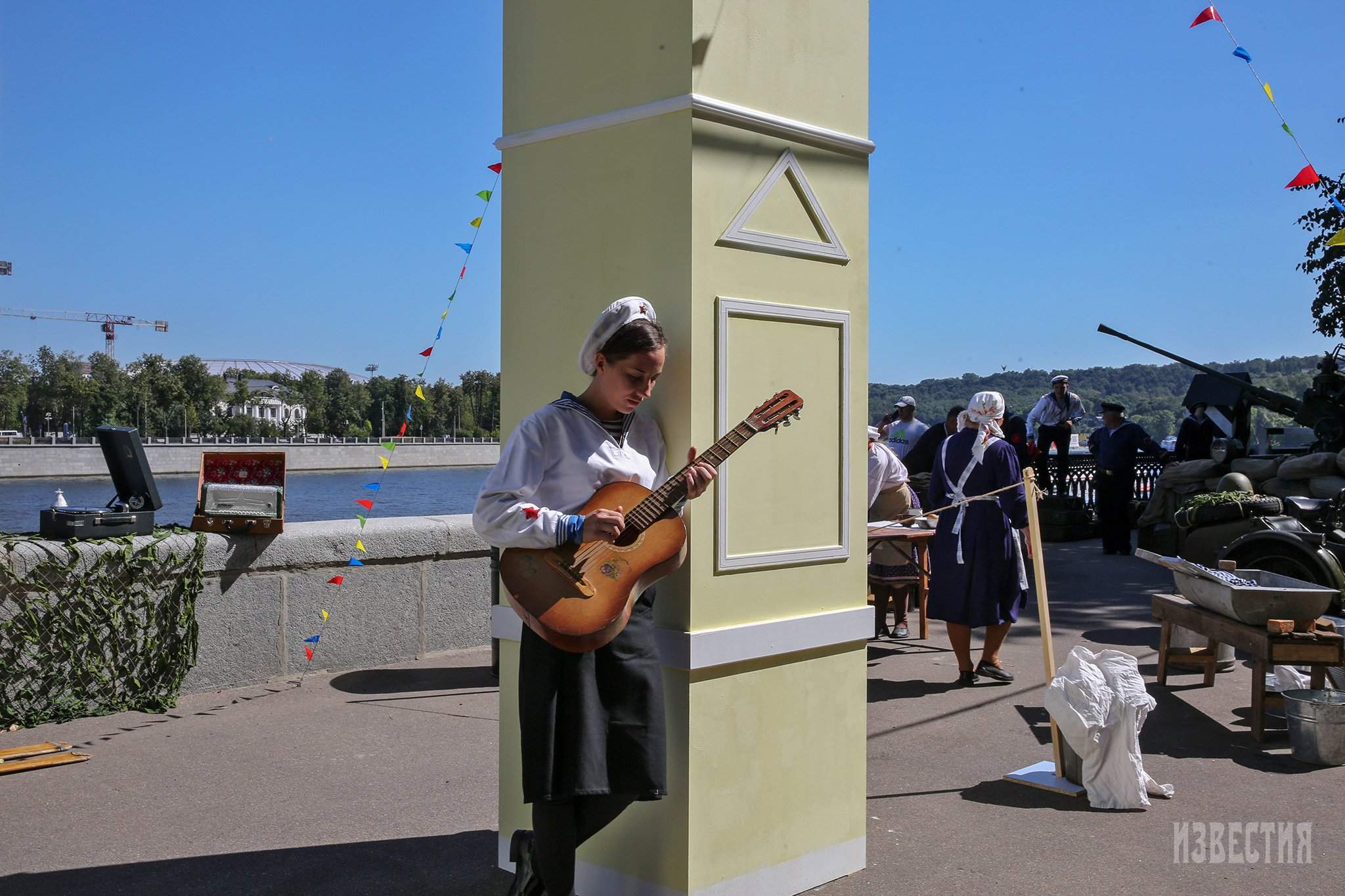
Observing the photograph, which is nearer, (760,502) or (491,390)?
(760,502)

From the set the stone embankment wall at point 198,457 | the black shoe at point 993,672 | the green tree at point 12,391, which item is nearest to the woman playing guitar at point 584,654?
the black shoe at point 993,672

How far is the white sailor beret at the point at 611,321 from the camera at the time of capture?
3.31 metres

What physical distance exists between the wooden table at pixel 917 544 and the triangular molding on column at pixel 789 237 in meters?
4.51

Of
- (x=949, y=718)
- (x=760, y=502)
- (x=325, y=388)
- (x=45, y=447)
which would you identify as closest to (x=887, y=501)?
(x=949, y=718)

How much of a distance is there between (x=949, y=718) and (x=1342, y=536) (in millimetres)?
5315

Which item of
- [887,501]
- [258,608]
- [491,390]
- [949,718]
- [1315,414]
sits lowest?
[949,718]

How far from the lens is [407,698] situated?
264 inches

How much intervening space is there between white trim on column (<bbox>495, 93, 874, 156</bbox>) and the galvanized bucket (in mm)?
3767

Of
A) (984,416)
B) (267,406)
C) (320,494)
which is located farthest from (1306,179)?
(267,406)

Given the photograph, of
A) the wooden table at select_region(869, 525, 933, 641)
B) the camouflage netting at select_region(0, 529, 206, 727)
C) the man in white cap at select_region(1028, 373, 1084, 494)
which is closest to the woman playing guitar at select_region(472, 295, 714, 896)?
the camouflage netting at select_region(0, 529, 206, 727)

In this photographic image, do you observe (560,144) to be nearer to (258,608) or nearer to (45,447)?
(258,608)

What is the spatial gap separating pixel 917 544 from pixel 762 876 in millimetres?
5449

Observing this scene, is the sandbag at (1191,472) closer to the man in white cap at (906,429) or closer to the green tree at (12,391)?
the man in white cap at (906,429)

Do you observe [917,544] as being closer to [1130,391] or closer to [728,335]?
[728,335]
